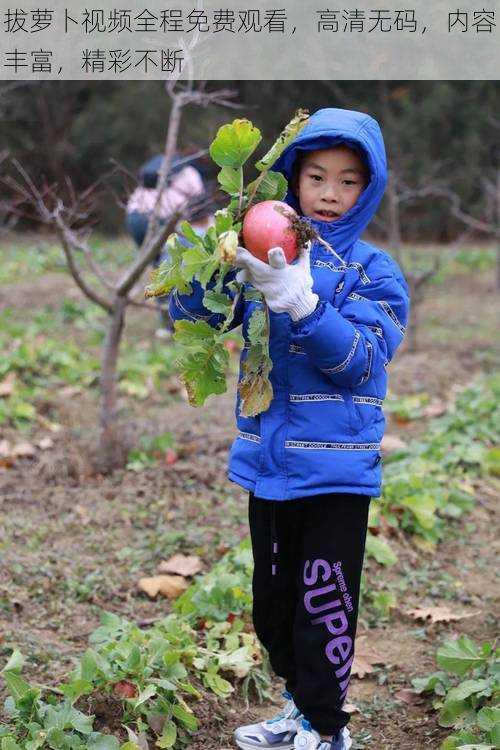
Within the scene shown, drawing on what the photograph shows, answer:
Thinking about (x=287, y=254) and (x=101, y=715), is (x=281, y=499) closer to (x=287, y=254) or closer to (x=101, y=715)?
(x=287, y=254)

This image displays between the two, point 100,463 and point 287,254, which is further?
point 100,463

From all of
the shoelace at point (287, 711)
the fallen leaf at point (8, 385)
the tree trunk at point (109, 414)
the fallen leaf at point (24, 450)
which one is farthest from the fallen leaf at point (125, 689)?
the fallen leaf at point (8, 385)

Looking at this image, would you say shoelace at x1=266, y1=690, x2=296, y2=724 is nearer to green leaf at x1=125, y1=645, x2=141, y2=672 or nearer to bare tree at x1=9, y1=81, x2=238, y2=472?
green leaf at x1=125, y1=645, x2=141, y2=672

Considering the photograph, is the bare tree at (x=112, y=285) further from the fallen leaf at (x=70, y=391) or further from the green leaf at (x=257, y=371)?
the green leaf at (x=257, y=371)

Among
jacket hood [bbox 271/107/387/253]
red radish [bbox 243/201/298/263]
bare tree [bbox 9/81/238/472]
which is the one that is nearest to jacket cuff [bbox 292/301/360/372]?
red radish [bbox 243/201/298/263]

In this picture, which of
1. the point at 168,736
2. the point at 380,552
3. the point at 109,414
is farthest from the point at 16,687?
the point at 109,414

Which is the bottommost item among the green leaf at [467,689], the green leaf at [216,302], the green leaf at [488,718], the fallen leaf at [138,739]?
the fallen leaf at [138,739]

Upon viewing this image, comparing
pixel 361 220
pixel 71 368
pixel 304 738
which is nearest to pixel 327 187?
pixel 361 220

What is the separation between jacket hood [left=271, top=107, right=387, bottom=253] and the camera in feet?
8.22

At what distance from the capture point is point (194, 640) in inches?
129

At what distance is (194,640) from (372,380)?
1229 millimetres

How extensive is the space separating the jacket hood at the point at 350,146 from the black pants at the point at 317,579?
688mm

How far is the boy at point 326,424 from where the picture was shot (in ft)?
8.23

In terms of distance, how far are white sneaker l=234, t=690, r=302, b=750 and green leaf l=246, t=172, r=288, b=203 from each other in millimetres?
1447
